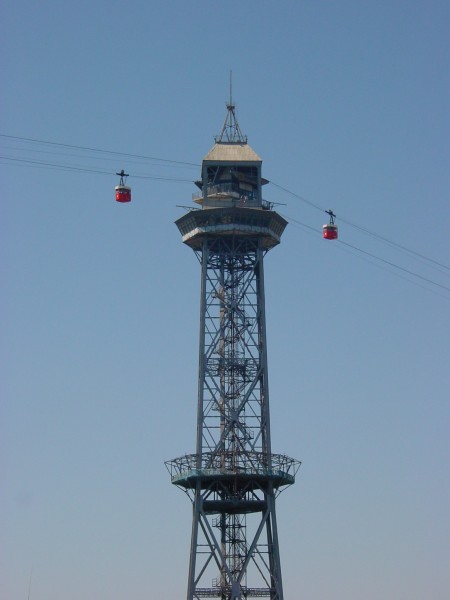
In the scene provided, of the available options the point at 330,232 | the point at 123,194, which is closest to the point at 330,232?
the point at 330,232

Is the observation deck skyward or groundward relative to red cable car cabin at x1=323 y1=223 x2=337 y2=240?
skyward

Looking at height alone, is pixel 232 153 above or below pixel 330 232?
above

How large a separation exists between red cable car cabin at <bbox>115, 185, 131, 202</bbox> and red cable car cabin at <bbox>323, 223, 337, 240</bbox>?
20.4 metres

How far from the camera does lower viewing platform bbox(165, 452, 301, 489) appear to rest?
448 feet

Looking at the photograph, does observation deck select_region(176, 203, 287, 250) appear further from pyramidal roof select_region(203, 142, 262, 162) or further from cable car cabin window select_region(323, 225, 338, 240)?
cable car cabin window select_region(323, 225, 338, 240)

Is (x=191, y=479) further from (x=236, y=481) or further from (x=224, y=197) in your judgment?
(x=224, y=197)

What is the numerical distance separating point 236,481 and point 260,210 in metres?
28.4

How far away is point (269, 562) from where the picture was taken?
136500 millimetres

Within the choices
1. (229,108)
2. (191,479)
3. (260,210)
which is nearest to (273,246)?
(260,210)

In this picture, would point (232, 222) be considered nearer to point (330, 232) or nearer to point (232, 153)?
point (232, 153)

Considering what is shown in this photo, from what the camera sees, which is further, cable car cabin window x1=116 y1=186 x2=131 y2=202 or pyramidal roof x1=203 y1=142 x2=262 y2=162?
pyramidal roof x1=203 y1=142 x2=262 y2=162

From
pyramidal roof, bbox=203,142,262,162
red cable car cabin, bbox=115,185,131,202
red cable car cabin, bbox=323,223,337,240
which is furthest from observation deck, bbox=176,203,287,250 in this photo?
red cable car cabin, bbox=115,185,131,202

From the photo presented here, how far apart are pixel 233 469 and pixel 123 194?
1535 inches

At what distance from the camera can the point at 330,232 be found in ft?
397
